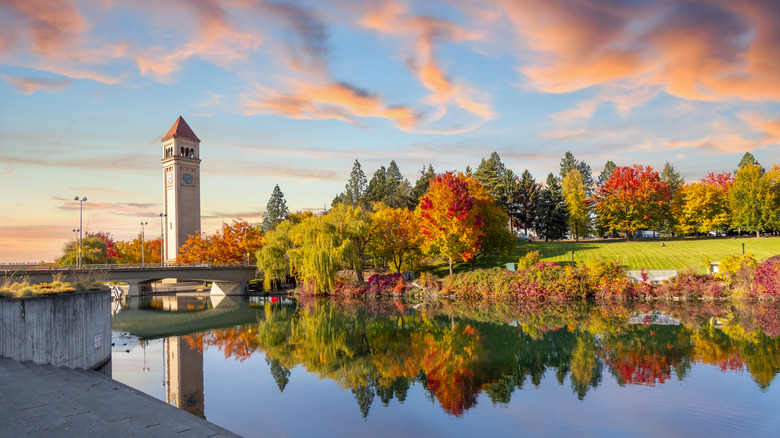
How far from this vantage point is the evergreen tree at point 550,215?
274ft

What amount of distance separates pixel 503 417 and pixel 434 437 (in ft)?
8.31

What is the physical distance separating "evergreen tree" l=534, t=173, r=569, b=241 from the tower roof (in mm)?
68409

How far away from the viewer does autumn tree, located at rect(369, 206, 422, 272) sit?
60578 mm

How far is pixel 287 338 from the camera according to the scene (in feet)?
103

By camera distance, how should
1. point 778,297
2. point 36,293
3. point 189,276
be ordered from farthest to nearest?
point 189,276 → point 778,297 → point 36,293

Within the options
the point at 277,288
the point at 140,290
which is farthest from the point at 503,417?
the point at 140,290

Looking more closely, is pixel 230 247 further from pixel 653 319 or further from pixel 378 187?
pixel 653 319

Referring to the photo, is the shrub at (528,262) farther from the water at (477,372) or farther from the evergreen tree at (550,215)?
the evergreen tree at (550,215)

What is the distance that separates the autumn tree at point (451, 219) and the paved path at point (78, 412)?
4210 centimetres

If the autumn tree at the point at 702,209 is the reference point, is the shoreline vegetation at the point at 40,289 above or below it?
below

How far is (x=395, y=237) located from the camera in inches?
2426

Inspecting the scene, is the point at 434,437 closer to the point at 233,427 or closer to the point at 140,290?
the point at 233,427

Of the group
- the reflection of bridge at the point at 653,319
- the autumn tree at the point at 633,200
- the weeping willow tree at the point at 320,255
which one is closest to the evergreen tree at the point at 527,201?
the autumn tree at the point at 633,200

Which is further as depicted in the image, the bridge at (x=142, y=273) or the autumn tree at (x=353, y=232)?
the autumn tree at (x=353, y=232)
